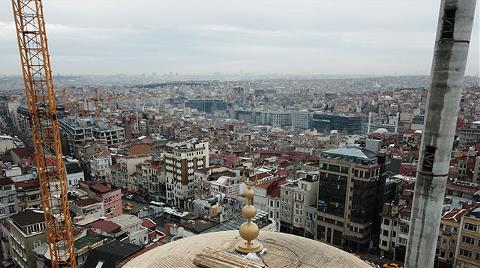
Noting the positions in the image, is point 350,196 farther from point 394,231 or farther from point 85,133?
point 85,133

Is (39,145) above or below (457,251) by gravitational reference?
above

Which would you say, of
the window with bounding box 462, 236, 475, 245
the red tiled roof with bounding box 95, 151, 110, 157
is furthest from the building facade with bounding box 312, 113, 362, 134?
the window with bounding box 462, 236, 475, 245

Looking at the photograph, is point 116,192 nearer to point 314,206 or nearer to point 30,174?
point 30,174

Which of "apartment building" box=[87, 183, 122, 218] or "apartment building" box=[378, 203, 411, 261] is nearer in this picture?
"apartment building" box=[378, 203, 411, 261]

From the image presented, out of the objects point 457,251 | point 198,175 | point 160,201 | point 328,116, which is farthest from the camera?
point 328,116

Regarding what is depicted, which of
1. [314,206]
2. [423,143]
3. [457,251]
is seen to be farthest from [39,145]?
[457,251]

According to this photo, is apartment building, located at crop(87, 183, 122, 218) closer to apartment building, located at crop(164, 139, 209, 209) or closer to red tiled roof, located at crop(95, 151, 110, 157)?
apartment building, located at crop(164, 139, 209, 209)
